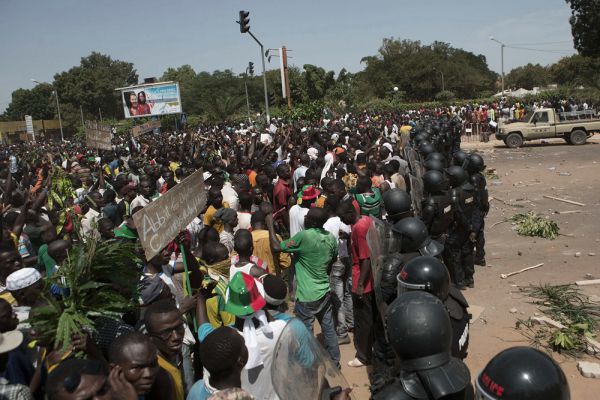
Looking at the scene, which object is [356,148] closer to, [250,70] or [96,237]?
[96,237]

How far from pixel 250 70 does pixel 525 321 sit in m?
26.5

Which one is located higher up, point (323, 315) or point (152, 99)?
point (152, 99)

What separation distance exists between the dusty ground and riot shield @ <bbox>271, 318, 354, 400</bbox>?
117 inches

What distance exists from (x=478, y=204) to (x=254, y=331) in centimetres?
573

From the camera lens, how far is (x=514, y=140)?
23406 mm

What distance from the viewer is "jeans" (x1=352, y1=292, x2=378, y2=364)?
5253 millimetres

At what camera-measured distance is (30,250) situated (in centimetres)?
620

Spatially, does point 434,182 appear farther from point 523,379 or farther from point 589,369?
point 523,379

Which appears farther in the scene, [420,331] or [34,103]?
[34,103]

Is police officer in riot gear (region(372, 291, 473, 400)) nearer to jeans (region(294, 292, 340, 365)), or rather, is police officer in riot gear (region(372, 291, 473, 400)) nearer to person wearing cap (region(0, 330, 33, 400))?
person wearing cap (region(0, 330, 33, 400))

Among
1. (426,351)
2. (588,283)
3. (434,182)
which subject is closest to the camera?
(426,351)

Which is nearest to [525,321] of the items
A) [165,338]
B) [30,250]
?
[165,338]

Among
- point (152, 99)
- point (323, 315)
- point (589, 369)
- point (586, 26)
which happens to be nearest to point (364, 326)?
point (323, 315)

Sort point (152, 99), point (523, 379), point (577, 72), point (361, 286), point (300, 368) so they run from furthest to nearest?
point (577, 72), point (152, 99), point (361, 286), point (300, 368), point (523, 379)
